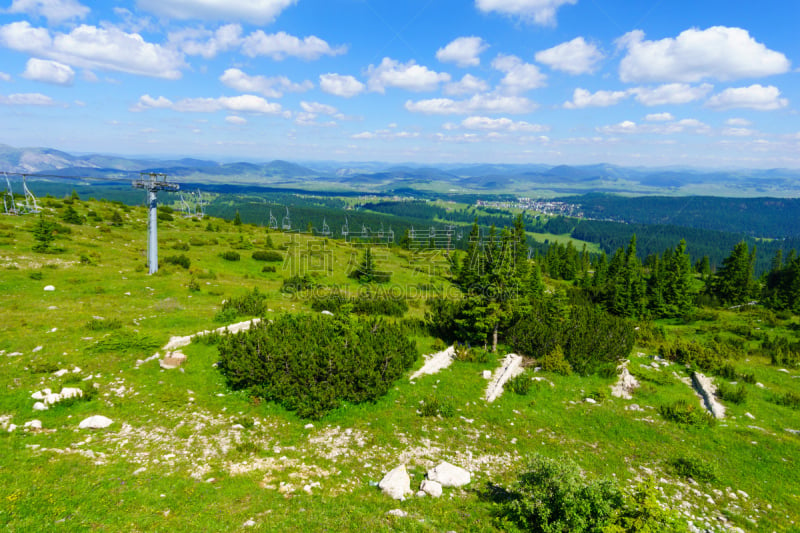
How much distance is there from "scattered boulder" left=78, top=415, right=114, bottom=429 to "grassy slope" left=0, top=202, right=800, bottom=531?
0.28 m

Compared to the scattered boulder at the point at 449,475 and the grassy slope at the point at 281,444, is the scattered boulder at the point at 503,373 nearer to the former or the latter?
the grassy slope at the point at 281,444

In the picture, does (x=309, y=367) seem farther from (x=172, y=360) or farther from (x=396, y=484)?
(x=172, y=360)

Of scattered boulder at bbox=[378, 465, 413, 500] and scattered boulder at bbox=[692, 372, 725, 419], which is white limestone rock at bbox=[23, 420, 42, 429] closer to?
scattered boulder at bbox=[378, 465, 413, 500]

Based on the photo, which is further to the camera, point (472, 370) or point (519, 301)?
point (519, 301)

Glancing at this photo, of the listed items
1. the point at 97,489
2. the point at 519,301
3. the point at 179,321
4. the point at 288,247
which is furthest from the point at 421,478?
the point at 288,247

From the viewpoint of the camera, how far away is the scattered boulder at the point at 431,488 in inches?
407

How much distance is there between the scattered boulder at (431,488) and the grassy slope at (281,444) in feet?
0.86

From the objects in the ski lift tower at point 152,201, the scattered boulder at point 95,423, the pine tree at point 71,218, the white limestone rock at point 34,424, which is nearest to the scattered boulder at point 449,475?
the scattered boulder at point 95,423

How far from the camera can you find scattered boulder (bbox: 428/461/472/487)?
35.9 feet

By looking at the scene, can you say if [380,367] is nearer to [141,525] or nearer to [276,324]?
[276,324]

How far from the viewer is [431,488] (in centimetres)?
1044

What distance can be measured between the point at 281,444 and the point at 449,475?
5734 millimetres

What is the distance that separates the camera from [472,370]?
20.3 m

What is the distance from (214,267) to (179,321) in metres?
20.3
